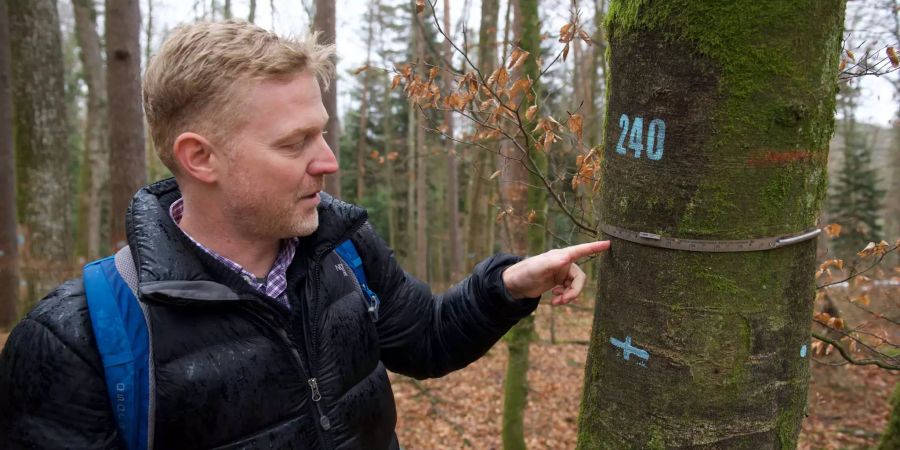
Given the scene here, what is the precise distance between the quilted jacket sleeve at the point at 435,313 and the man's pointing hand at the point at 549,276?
0.05 metres

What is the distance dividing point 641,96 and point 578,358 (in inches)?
354

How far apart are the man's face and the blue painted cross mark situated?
0.88 m

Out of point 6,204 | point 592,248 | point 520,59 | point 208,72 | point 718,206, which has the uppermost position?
point 520,59

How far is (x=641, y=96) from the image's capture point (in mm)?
1386

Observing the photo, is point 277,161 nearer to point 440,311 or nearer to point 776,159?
point 440,311

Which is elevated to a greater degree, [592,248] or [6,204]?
[592,248]

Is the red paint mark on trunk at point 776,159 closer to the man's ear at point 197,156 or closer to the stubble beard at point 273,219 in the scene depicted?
the stubble beard at point 273,219

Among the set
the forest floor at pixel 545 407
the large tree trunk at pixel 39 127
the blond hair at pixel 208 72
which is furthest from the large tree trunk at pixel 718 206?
the large tree trunk at pixel 39 127

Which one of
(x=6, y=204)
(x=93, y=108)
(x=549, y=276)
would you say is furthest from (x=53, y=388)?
(x=93, y=108)

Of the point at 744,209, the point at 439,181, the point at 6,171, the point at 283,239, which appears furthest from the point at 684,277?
the point at 439,181

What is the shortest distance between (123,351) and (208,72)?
70cm

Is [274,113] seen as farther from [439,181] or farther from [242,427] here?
[439,181]

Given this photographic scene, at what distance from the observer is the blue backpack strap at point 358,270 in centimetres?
184

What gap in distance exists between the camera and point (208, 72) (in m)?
1.44
